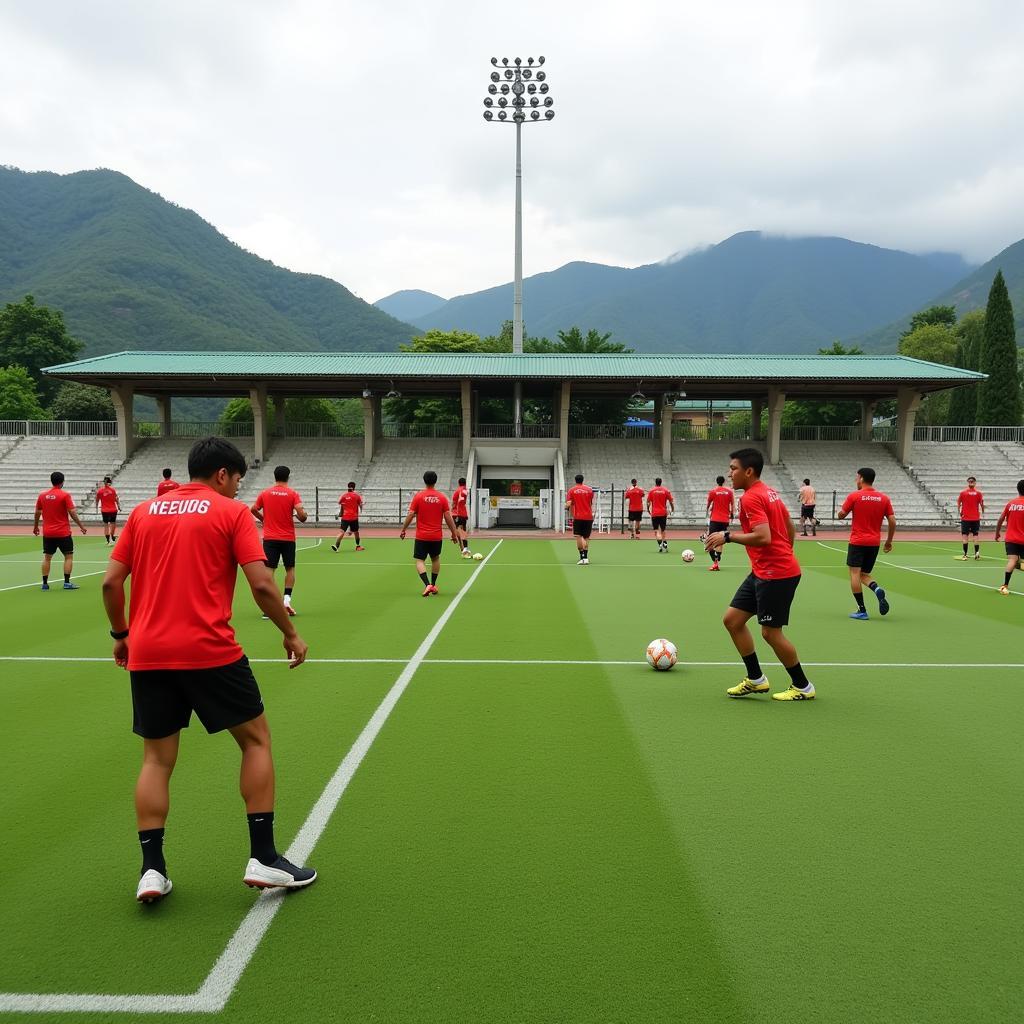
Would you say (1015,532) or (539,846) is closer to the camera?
(539,846)

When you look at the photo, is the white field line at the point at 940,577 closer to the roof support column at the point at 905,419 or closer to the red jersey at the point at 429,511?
the red jersey at the point at 429,511

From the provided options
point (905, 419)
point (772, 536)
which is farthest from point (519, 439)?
point (772, 536)

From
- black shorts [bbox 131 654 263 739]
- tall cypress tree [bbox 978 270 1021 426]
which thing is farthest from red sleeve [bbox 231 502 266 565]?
tall cypress tree [bbox 978 270 1021 426]

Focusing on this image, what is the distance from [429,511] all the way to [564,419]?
26.7m

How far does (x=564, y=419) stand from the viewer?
39.0m

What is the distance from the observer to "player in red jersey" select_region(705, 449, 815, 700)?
22.0 feet

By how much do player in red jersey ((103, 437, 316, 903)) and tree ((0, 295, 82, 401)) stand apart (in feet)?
247

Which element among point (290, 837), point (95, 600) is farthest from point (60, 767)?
point (95, 600)

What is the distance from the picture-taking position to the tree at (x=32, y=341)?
68.4 m

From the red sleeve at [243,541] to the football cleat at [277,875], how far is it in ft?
4.58

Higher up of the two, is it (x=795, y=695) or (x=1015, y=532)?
(x=1015, y=532)

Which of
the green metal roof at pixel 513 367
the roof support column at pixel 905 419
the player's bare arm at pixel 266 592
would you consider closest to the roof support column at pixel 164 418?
the green metal roof at pixel 513 367

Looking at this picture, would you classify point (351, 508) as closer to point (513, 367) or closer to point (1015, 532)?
point (1015, 532)

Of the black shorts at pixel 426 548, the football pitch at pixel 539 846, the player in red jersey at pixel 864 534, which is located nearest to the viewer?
the football pitch at pixel 539 846
